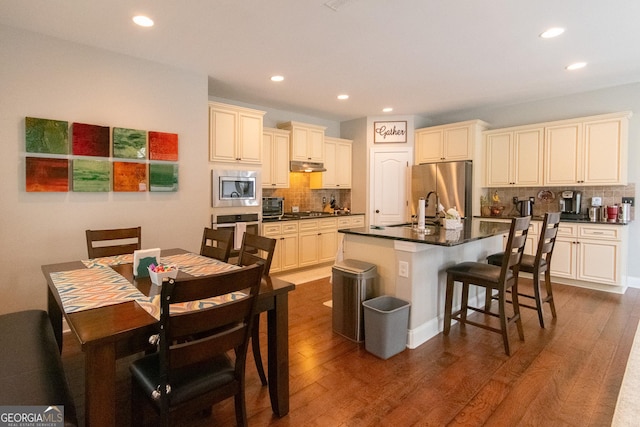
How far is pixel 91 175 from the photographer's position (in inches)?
118

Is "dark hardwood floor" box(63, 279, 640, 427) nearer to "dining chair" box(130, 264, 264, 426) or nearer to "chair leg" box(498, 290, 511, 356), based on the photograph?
"chair leg" box(498, 290, 511, 356)

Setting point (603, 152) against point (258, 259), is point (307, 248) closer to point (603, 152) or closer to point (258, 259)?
point (258, 259)

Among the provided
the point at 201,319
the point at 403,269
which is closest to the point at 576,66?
the point at 403,269

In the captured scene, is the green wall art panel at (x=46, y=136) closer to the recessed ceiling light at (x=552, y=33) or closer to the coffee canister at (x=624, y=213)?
the recessed ceiling light at (x=552, y=33)

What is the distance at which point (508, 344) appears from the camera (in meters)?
2.54

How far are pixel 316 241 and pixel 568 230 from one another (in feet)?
11.4

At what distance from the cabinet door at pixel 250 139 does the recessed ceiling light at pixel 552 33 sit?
3212 mm

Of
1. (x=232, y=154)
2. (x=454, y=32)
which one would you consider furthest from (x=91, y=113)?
(x=454, y=32)

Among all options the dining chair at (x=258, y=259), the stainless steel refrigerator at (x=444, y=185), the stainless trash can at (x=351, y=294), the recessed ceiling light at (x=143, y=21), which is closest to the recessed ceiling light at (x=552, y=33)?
the stainless steel refrigerator at (x=444, y=185)

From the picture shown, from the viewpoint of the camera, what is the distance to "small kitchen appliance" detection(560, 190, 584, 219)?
449cm

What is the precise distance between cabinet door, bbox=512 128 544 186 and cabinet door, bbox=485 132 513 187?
0.27ft

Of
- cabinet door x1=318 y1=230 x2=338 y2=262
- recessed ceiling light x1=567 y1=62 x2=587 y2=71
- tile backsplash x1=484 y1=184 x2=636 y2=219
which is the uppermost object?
recessed ceiling light x1=567 y1=62 x2=587 y2=71

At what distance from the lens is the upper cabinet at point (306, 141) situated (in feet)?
17.1

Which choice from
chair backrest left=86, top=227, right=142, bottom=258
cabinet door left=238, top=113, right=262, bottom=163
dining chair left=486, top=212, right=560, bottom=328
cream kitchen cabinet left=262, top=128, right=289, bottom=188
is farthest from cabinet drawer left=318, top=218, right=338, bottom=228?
chair backrest left=86, top=227, right=142, bottom=258
